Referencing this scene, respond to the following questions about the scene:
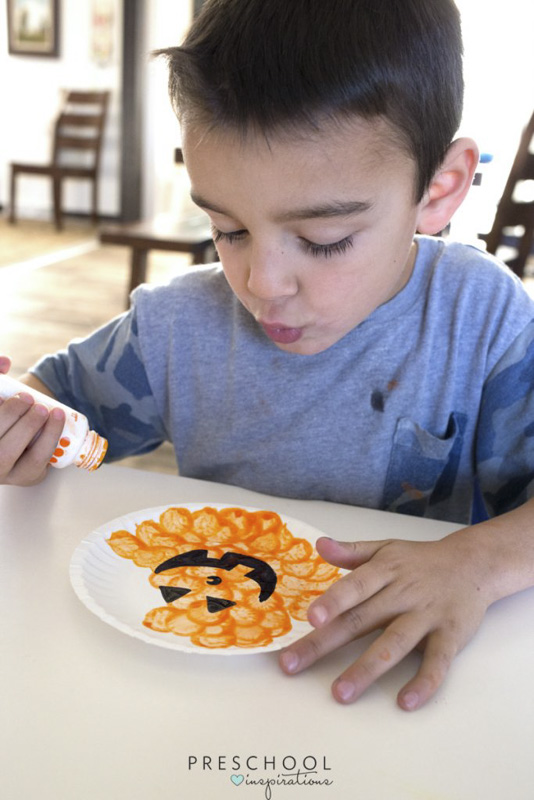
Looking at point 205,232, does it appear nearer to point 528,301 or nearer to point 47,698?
point 528,301

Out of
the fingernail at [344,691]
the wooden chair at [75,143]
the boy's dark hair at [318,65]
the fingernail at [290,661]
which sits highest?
the boy's dark hair at [318,65]

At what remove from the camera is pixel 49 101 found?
5.90 m

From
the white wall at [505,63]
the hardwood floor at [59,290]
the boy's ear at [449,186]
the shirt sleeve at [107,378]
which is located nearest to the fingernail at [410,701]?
the boy's ear at [449,186]

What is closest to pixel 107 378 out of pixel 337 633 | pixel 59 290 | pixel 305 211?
pixel 305 211

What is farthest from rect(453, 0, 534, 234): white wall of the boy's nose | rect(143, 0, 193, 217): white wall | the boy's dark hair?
the boy's nose

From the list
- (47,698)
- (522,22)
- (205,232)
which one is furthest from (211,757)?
(522,22)

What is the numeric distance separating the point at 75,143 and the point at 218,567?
5.62 m

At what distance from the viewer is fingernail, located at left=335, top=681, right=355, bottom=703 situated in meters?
0.48

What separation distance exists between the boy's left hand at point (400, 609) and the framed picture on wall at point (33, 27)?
235 inches

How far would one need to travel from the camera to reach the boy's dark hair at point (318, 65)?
0.61 meters

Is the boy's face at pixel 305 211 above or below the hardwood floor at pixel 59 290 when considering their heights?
above

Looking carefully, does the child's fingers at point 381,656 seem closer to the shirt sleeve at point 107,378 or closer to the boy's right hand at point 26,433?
the boy's right hand at point 26,433

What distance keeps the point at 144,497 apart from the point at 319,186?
0.33 m

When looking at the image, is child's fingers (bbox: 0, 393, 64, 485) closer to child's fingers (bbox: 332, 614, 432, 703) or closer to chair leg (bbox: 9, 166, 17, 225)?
child's fingers (bbox: 332, 614, 432, 703)
